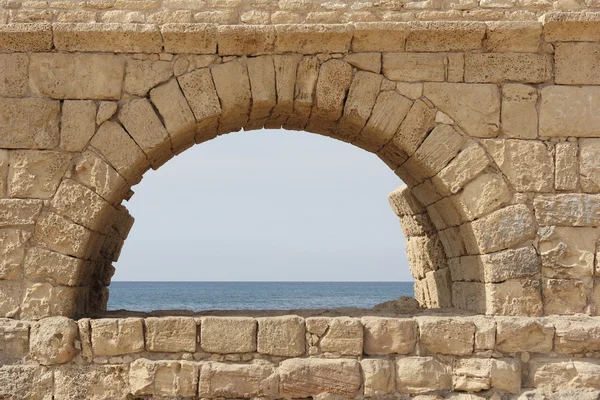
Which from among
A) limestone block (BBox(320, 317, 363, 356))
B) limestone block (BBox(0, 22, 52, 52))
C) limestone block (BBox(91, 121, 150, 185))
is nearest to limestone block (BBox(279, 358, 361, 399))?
limestone block (BBox(320, 317, 363, 356))

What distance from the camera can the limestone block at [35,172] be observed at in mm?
5695

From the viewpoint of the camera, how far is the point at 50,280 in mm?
5641

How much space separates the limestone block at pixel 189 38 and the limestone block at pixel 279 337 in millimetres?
2130

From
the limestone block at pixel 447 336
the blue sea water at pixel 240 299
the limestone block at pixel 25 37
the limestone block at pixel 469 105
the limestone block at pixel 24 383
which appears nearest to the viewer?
the limestone block at pixel 24 383

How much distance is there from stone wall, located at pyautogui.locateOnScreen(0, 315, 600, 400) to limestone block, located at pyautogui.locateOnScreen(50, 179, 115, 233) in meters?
0.77

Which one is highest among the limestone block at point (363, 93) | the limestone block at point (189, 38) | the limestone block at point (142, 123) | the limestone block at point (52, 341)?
the limestone block at point (189, 38)

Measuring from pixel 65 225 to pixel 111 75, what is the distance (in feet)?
3.96

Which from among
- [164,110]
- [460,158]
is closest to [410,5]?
[460,158]

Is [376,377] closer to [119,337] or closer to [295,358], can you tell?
[295,358]

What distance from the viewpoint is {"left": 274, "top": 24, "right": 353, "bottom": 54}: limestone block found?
224 inches

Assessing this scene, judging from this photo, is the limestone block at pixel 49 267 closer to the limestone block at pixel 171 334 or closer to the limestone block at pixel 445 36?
the limestone block at pixel 171 334

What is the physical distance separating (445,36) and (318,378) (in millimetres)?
2779

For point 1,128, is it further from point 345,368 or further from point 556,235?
point 556,235

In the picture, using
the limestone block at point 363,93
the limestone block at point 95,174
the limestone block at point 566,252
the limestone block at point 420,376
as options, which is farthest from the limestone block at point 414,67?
the limestone block at point 95,174
